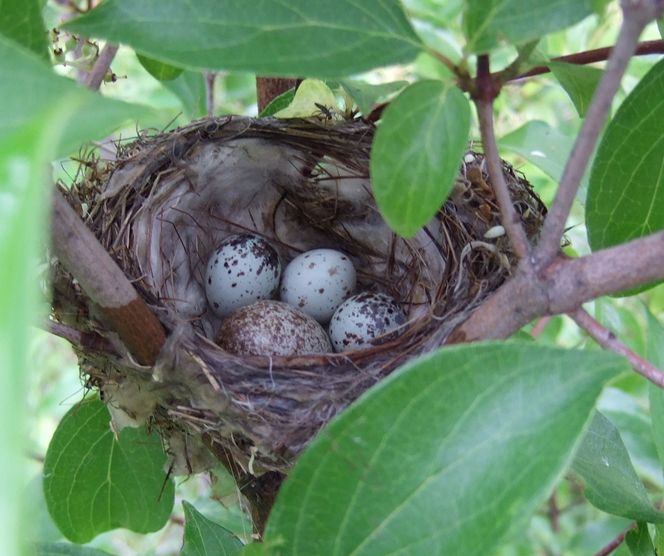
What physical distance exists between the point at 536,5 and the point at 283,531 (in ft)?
1.33

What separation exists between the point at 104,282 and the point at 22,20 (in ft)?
0.65

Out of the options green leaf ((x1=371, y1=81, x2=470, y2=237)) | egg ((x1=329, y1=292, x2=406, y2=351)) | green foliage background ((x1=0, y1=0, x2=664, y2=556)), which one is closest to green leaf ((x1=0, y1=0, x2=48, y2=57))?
green foliage background ((x1=0, y1=0, x2=664, y2=556))

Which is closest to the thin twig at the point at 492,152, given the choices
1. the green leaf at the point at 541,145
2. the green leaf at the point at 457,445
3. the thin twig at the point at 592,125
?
the thin twig at the point at 592,125

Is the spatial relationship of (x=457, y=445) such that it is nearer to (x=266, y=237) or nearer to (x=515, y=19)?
(x=515, y=19)

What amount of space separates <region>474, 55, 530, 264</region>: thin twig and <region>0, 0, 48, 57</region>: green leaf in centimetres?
32

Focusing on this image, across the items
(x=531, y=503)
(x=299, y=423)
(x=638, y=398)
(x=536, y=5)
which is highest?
(x=536, y=5)

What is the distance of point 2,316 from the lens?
0.21 meters

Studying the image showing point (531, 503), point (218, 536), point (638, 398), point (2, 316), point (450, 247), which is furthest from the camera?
point (638, 398)

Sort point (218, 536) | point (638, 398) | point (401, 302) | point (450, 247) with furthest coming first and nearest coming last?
point (638, 398) < point (401, 302) < point (450, 247) < point (218, 536)

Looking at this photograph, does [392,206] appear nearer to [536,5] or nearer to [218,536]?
[536,5]

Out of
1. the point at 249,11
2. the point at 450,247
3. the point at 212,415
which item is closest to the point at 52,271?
the point at 212,415

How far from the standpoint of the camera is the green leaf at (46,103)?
36 centimetres

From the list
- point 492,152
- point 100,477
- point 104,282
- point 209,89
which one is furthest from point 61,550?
point 209,89

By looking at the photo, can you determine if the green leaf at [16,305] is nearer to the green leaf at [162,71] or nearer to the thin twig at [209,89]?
the green leaf at [162,71]
